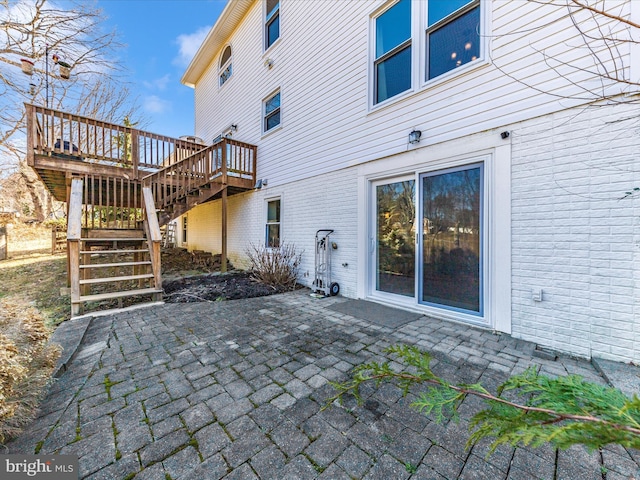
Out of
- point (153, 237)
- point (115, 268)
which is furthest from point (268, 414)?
point (115, 268)

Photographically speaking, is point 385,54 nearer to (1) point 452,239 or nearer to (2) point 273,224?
(1) point 452,239

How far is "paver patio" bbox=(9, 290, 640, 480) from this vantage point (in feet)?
4.47

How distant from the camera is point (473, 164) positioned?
3.38 metres

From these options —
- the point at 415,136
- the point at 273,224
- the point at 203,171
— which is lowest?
the point at 273,224

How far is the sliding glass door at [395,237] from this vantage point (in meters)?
4.04

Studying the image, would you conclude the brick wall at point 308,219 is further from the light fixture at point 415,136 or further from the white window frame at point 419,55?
the white window frame at point 419,55

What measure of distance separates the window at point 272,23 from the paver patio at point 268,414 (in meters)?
7.76

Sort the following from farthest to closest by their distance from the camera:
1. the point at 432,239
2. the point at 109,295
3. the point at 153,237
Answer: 1. the point at 153,237
2. the point at 109,295
3. the point at 432,239

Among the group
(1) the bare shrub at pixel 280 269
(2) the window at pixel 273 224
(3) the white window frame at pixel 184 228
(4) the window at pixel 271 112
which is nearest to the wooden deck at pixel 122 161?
(4) the window at pixel 271 112

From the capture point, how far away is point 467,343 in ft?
9.38

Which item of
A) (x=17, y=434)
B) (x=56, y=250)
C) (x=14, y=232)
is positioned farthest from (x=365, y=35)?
(x=14, y=232)

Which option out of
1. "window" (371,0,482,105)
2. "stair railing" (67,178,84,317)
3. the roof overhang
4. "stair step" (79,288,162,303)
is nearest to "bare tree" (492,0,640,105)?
"window" (371,0,482,105)

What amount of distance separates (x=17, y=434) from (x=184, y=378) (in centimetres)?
91

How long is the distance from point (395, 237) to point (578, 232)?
2136mm
